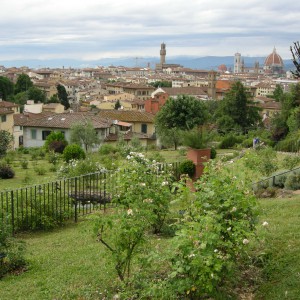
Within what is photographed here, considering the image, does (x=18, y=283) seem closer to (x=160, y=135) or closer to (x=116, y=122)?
(x=160, y=135)

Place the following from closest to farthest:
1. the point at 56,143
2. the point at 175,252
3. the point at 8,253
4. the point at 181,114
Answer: the point at 175,252, the point at 8,253, the point at 56,143, the point at 181,114

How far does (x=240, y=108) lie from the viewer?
178 ft

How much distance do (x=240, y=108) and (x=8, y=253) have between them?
1925 inches

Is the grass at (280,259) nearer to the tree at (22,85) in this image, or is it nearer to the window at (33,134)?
the window at (33,134)

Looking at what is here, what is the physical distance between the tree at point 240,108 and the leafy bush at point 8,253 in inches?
1855

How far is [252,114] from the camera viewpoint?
5475cm

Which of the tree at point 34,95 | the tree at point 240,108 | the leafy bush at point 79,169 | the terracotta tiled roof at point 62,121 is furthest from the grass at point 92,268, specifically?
the tree at point 34,95

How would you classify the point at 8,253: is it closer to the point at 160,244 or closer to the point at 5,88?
the point at 160,244

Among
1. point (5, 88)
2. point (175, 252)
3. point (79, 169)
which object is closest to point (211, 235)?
point (175, 252)

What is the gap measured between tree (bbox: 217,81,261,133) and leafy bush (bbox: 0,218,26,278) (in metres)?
47.1

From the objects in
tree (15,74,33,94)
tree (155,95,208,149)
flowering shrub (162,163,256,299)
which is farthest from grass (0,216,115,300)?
tree (15,74,33,94)

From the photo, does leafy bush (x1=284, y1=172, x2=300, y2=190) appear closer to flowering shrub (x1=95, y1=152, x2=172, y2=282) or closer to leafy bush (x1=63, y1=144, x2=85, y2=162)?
flowering shrub (x1=95, y1=152, x2=172, y2=282)

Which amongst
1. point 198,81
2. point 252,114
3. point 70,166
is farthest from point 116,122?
point 198,81

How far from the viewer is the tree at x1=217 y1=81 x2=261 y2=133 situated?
5397cm
